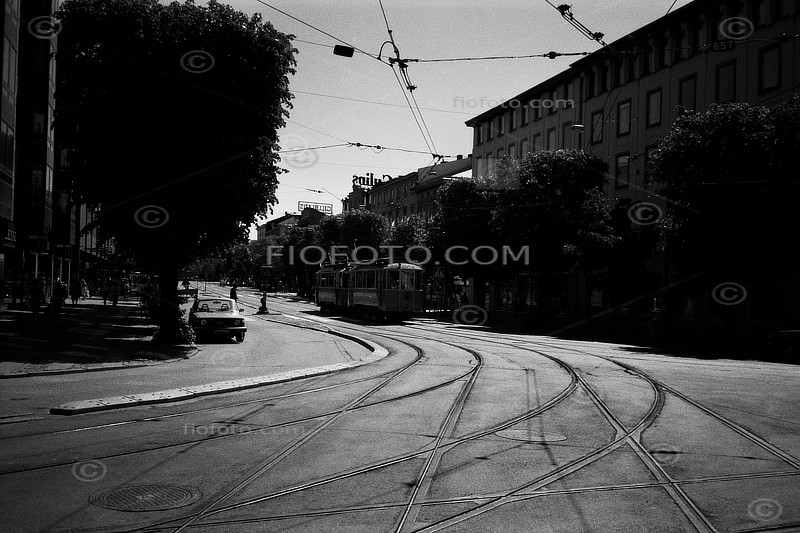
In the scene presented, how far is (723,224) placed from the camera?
26.5 metres

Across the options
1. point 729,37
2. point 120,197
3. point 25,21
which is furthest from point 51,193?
point 729,37

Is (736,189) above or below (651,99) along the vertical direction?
below

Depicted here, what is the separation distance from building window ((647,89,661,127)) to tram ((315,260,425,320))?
663 inches

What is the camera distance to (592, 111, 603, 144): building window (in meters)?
46.7

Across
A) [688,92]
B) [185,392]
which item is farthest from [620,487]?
[688,92]

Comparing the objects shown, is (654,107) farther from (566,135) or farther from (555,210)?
(555,210)

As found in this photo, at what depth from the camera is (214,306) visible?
25.0 m

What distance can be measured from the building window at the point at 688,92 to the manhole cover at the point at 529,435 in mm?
34562

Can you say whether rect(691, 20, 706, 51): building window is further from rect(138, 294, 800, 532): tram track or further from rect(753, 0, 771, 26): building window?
rect(138, 294, 800, 532): tram track

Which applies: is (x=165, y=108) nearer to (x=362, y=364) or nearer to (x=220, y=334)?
(x=220, y=334)

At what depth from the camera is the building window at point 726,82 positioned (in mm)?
35688

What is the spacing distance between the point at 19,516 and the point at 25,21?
125ft

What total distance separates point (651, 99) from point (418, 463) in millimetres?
40137

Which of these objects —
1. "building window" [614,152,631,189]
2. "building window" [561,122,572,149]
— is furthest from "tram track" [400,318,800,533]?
"building window" [561,122,572,149]
